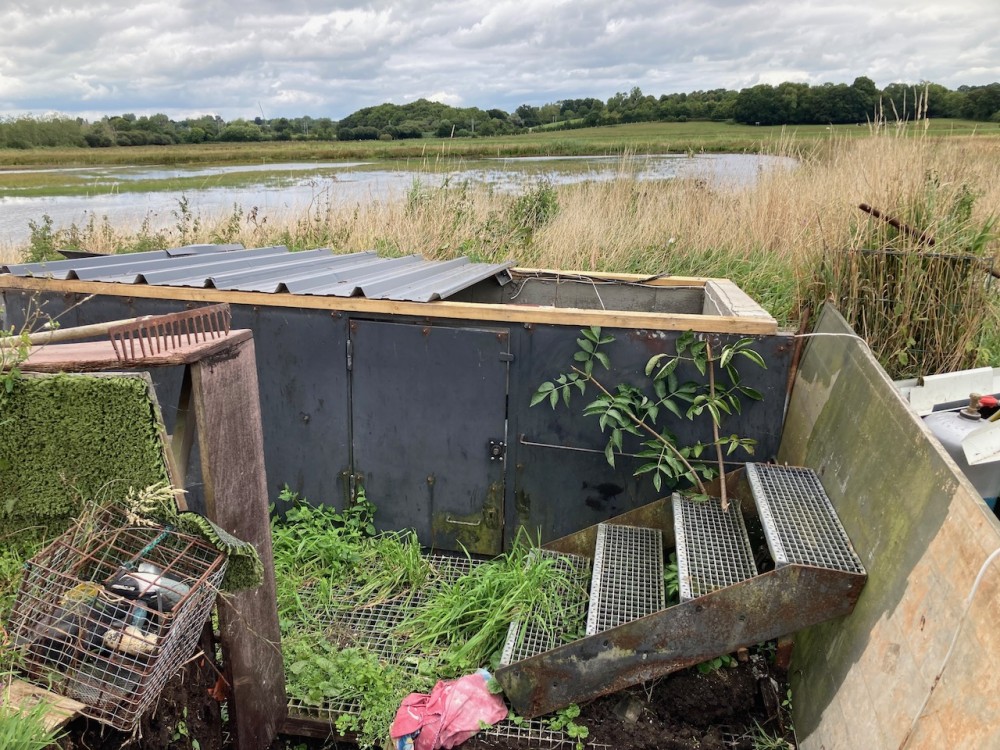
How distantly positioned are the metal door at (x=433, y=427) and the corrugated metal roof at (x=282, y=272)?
0.97 ft

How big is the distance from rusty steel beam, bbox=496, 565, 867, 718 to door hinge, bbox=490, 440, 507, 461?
4.11ft

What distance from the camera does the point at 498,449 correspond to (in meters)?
3.60

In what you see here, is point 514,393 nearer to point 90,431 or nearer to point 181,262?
point 90,431

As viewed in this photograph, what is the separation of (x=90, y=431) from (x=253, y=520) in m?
0.60

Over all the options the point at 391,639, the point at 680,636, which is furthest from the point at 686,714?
the point at 391,639

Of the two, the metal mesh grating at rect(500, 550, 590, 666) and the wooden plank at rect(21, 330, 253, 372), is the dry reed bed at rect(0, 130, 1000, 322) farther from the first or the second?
the wooden plank at rect(21, 330, 253, 372)

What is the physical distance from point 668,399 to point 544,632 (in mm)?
1288

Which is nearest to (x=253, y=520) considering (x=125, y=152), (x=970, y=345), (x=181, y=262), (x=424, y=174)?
(x=181, y=262)

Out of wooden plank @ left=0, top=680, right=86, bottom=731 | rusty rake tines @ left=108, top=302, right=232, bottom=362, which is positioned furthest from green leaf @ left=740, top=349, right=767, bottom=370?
wooden plank @ left=0, top=680, right=86, bottom=731

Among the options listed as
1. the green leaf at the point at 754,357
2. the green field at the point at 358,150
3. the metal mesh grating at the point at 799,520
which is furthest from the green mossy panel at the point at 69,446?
the green field at the point at 358,150

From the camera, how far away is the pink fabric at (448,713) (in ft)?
8.23

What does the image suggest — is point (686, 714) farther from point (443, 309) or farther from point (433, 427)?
point (443, 309)

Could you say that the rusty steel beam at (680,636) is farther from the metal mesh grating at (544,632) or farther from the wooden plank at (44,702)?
the wooden plank at (44,702)

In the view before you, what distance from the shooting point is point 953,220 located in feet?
11.0
